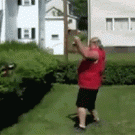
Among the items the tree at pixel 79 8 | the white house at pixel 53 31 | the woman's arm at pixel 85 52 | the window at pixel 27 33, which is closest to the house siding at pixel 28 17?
the window at pixel 27 33

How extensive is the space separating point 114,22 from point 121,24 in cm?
65

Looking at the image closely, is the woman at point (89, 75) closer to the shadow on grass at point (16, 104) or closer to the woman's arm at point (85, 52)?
the woman's arm at point (85, 52)

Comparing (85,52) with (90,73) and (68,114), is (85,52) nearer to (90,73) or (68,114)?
(90,73)

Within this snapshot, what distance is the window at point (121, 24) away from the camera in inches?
1194

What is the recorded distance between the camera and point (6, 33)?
28531 mm

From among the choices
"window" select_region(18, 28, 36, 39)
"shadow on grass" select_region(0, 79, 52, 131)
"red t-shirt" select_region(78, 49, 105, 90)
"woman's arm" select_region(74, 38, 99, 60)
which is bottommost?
"shadow on grass" select_region(0, 79, 52, 131)

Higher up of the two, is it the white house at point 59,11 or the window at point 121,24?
the white house at point 59,11

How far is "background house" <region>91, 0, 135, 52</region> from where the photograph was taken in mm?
29812

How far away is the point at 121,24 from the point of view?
30469mm

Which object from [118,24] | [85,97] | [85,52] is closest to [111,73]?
[85,97]

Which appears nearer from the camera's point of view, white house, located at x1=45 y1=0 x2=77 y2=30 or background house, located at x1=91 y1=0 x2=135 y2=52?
background house, located at x1=91 y1=0 x2=135 y2=52

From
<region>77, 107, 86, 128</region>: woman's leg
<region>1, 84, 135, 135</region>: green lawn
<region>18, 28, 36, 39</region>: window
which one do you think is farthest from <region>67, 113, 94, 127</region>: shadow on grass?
<region>18, 28, 36, 39</region>: window

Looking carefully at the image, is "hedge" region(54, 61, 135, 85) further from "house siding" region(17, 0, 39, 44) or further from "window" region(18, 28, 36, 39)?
"window" region(18, 28, 36, 39)

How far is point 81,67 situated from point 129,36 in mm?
24638
